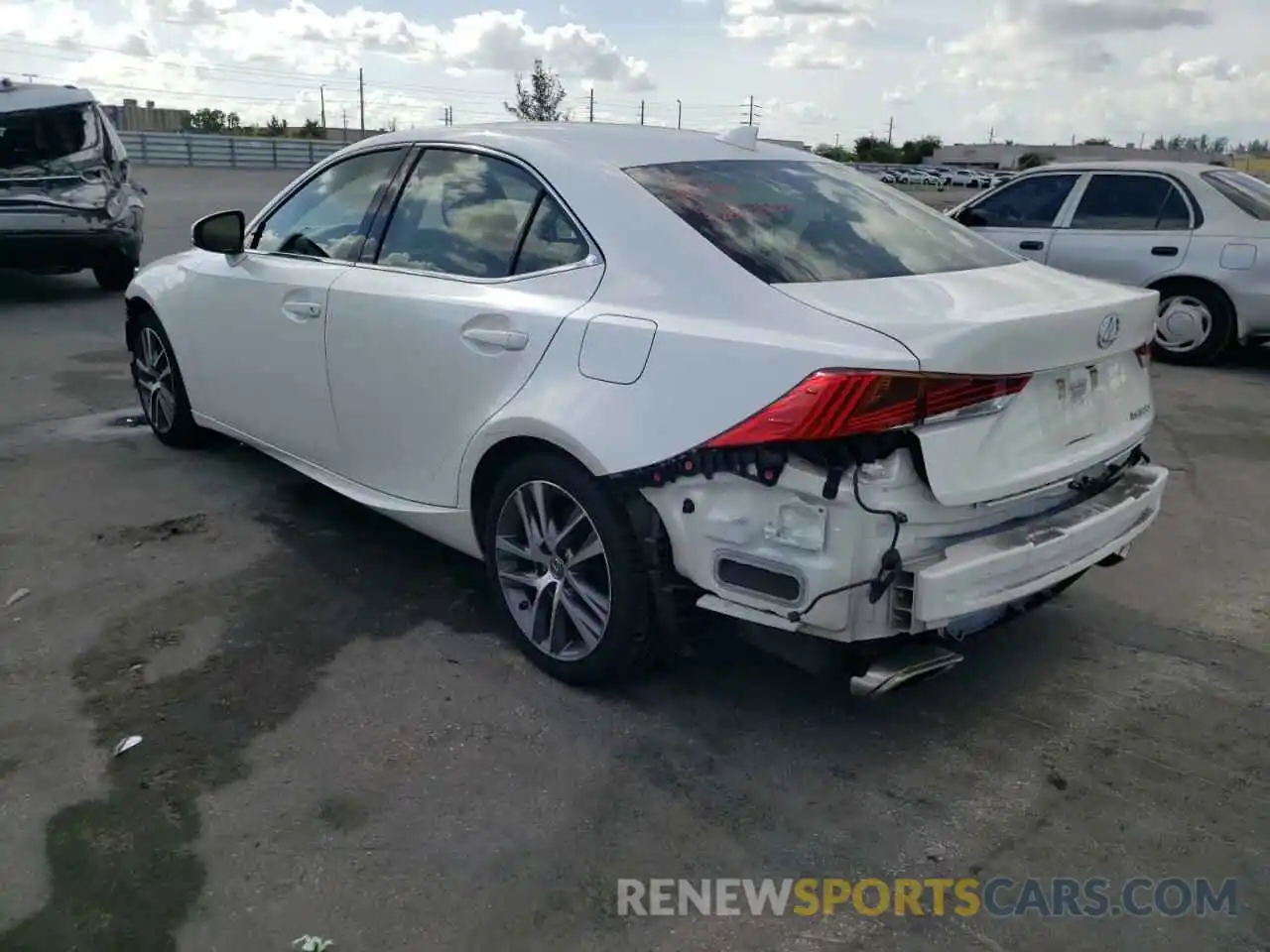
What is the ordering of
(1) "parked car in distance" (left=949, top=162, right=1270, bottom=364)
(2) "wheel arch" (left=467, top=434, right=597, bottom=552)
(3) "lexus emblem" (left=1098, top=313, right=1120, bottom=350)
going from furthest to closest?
(1) "parked car in distance" (left=949, top=162, right=1270, bottom=364)
(2) "wheel arch" (left=467, top=434, right=597, bottom=552)
(3) "lexus emblem" (left=1098, top=313, right=1120, bottom=350)

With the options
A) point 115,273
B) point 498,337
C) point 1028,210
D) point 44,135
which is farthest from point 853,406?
point 115,273

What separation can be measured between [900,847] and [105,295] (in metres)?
11.1

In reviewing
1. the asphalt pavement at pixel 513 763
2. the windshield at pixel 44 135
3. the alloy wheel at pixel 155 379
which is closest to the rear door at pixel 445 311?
the asphalt pavement at pixel 513 763

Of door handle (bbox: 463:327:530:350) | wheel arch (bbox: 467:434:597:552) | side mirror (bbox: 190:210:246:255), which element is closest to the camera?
wheel arch (bbox: 467:434:597:552)

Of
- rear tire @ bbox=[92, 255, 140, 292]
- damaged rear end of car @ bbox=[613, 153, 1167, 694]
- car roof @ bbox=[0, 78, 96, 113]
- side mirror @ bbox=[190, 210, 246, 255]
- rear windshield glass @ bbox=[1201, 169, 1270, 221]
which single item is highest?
car roof @ bbox=[0, 78, 96, 113]

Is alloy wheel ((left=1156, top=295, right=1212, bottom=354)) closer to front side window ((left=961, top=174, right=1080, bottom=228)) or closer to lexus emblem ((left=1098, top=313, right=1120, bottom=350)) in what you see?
front side window ((left=961, top=174, right=1080, bottom=228))

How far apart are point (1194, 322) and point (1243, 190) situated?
1150 millimetres

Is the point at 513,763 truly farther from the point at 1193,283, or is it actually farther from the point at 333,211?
the point at 1193,283

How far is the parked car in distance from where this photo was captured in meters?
8.51

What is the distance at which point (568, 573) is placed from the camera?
134 inches

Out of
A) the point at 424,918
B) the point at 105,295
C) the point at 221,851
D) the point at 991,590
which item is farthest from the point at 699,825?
the point at 105,295

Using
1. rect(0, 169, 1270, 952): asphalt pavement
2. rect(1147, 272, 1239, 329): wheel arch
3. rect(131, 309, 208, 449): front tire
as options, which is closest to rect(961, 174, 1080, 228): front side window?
rect(1147, 272, 1239, 329): wheel arch

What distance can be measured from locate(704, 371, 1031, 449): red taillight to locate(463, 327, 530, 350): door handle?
0.93 meters

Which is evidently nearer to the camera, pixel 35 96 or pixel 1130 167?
pixel 1130 167
